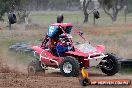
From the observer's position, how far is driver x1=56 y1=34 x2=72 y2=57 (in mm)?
12781

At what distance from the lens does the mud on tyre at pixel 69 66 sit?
1187 centimetres

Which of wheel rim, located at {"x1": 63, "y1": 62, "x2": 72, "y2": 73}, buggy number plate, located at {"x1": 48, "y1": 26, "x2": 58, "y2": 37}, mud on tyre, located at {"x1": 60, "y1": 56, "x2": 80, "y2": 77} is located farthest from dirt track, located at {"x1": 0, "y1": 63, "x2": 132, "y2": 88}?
buggy number plate, located at {"x1": 48, "y1": 26, "x2": 58, "y2": 37}

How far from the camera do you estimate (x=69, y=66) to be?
39.8 feet

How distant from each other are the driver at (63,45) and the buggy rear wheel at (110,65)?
4.04 feet

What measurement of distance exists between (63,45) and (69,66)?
0.95m

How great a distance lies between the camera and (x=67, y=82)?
1066 cm

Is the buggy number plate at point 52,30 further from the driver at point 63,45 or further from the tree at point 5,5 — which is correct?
the tree at point 5,5

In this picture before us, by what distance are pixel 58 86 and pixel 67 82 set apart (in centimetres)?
68

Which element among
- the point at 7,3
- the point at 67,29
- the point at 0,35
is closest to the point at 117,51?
the point at 67,29

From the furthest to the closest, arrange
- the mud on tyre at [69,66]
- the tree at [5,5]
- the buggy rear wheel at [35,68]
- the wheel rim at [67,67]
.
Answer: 1. the tree at [5,5]
2. the buggy rear wheel at [35,68]
3. the wheel rim at [67,67]
4. the mud on tyre at [69,66]

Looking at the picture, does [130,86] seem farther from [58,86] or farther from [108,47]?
[108,47]

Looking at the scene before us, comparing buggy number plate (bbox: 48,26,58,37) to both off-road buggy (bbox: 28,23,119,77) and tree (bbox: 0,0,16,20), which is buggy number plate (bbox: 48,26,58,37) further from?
tree (bbox: 0,0,16,20)

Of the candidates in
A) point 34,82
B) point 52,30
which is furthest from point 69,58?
point 34,82

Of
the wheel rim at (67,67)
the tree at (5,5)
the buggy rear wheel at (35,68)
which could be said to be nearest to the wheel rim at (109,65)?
the wheel rim at (67,67)
